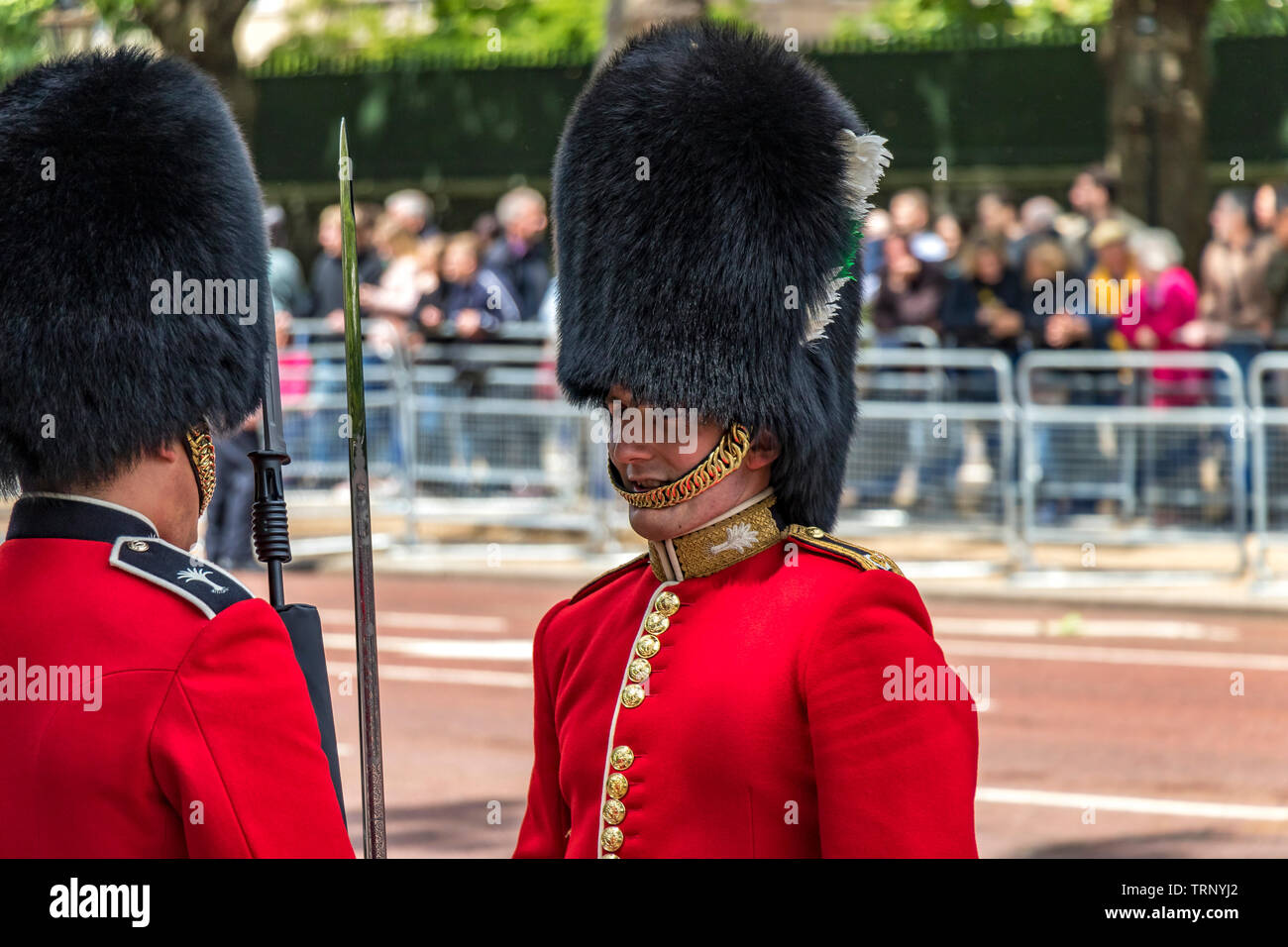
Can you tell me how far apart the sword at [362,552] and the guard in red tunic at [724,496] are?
268mm

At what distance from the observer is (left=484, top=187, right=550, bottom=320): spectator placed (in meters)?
12.9

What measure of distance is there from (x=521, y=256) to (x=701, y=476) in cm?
1050

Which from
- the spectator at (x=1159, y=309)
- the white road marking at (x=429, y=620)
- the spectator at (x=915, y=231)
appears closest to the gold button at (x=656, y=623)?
the white road marking at (x=429, y=620)

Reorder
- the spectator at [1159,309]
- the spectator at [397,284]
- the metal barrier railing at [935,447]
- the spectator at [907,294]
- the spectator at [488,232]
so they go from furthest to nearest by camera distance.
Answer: the spectator at [488,232] → the spectator at [397,284] → the spectator at [907,294] → the spectator at [1159,309] → the metal barrier railing at [935,447]

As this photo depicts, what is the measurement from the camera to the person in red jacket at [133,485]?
231 centimetres

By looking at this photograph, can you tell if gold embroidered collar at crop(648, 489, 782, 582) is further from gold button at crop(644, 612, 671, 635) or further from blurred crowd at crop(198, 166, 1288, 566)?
blurred crowd at crop(198, 166, 1288, 566)

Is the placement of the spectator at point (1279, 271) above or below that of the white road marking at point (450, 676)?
above

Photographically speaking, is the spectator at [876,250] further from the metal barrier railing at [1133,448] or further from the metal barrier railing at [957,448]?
the metal barrier railing at [1133,448]

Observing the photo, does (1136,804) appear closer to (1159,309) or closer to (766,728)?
(766,728)

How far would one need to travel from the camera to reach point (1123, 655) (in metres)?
9.12

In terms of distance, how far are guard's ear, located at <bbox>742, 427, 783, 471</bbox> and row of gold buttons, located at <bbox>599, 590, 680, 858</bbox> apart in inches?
8.6

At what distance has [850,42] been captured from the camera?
19234mm
